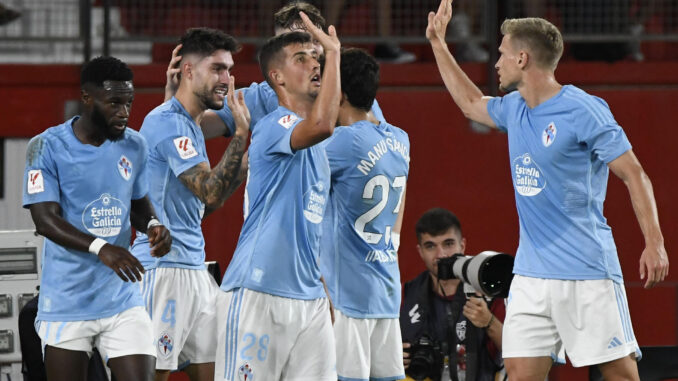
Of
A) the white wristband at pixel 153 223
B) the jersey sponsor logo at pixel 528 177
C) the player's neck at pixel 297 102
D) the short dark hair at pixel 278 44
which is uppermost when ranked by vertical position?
the short dark hair at pixel 278 44

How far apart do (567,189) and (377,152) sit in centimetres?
92

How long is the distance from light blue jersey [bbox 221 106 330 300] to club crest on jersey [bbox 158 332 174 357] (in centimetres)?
86

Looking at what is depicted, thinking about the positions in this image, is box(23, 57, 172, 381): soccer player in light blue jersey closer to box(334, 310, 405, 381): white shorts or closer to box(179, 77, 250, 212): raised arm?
box(179, 77, 250, 212): raised arm

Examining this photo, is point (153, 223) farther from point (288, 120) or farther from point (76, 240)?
point (288, 120)

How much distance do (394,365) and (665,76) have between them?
4363mm

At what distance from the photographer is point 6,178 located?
8.10 metres

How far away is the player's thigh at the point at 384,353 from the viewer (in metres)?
5.15

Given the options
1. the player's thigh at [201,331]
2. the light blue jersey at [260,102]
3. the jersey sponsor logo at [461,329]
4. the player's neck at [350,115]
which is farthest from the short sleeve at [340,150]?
the jersey sponsor logo at [461,329]

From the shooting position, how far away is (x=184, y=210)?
209 inches

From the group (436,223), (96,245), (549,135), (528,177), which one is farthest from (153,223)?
(436,223)

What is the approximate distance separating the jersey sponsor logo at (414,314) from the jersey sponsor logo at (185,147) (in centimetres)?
201

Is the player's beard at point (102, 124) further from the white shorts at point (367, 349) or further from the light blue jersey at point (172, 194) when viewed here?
the white shorts at point (367, 349)

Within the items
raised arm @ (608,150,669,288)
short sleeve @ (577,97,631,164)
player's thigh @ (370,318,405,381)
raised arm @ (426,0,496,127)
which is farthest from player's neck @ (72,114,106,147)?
raised arm @ (608,150,669,288)

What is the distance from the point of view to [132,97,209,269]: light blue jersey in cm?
521
